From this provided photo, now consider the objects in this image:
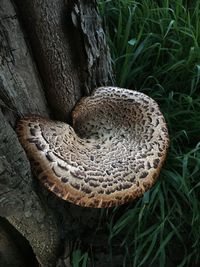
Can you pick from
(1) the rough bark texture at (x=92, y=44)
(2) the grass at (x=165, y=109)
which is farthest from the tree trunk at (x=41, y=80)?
(2) the grass at (x=165, y=109)

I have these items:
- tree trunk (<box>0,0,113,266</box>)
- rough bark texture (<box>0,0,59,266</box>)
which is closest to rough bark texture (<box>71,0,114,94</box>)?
tree trunk (<box>0,0,113,266</box>)

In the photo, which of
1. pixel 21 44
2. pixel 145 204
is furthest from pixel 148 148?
pixel 21 44

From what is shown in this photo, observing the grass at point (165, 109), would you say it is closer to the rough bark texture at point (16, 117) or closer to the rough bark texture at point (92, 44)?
the rough bark texture at point (92, 44)

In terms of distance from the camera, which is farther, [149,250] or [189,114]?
[189,114]

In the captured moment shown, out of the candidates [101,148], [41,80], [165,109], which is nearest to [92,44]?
[41,80]

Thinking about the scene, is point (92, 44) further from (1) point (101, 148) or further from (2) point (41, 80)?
(1) point (101, 148)

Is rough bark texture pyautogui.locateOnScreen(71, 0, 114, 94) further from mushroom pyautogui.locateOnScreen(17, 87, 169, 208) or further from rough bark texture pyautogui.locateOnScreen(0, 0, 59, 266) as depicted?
rough bark texture pyautogui.locateOnScreen(0, 0, 59, 266)

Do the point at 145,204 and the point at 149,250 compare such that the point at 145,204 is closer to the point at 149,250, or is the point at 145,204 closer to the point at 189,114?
the point at 149,250
